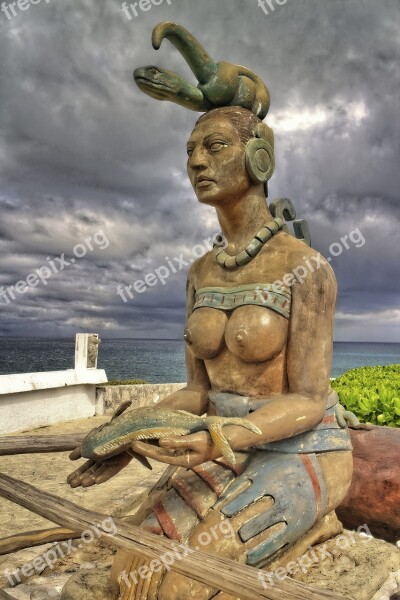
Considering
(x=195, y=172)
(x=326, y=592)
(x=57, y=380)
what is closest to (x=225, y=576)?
(x=326, y=592)

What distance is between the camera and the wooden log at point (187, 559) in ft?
5.08

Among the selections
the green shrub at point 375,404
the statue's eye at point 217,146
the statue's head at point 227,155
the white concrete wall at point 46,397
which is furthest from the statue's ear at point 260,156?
the white concrete wall at point 46,397

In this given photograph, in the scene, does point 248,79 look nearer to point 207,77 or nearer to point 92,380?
point 207,77

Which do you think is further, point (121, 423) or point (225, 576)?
point (121, 423)

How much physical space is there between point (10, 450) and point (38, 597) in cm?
83

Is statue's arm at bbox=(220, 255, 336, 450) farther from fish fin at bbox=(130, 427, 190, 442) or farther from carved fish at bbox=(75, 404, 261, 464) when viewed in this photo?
fish fin at bbox=(130, 427, 190, 442)

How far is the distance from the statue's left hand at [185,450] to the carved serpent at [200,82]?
5.14ft

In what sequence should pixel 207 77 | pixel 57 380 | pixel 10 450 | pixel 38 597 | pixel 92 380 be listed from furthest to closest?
pixel 92 380 → pixel 57 380 → pixel 10 450 → pixel 38 597 → pixel 207 77

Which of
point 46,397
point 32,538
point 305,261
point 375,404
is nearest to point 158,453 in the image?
point 305,261

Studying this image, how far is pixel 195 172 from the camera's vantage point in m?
2.48

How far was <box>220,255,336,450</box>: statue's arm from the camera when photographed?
7.21 feet

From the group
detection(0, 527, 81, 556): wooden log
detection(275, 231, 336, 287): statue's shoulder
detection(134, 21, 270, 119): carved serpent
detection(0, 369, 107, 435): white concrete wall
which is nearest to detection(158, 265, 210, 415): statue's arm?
detection(275, 231, 336, 287): statue's shoulder

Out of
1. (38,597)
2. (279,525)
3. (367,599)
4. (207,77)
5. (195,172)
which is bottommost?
(38,597)

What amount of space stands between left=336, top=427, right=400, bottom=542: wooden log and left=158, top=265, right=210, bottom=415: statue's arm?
0.94 metres
